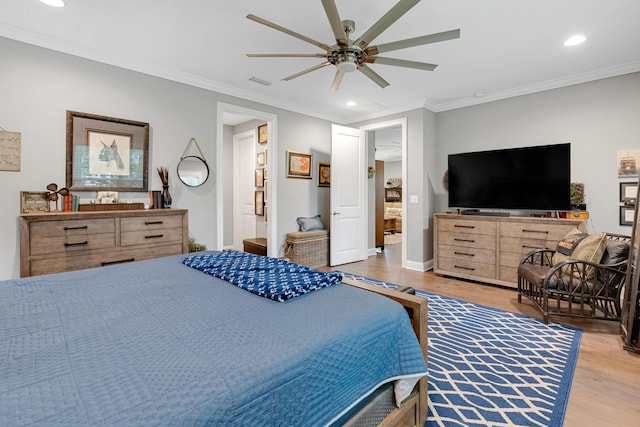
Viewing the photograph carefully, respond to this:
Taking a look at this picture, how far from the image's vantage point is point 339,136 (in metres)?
5.05

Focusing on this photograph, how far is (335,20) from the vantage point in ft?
6.32

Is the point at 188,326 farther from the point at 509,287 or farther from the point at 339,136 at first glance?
the point at 339,136

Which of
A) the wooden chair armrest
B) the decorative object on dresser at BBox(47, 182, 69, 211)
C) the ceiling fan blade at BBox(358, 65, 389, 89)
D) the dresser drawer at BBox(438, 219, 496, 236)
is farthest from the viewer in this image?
the dresser drawer at BBox(438, 219, 496, 236)

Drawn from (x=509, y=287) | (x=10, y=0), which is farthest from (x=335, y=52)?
(x=509, y=287)

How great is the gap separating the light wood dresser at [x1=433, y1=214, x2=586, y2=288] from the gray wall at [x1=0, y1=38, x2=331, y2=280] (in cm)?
317

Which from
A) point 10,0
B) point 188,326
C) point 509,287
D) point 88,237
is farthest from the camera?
point 509,287

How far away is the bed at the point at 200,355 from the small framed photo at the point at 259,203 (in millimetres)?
4351

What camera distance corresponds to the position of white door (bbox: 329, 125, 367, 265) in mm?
5004

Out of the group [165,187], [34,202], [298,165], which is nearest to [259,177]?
[298,165]

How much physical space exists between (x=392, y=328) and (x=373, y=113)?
15.3 feet

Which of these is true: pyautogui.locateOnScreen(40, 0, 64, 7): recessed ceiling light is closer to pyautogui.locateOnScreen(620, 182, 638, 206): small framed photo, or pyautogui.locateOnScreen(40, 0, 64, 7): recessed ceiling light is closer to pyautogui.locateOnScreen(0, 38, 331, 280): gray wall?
pyautogui.locateOnScreen(0, 38, 331, 280): gray wall

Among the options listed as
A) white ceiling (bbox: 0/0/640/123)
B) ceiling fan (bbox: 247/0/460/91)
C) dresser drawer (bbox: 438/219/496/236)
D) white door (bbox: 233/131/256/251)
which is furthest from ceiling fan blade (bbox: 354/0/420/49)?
white door (bbox: 233/131/256/251)

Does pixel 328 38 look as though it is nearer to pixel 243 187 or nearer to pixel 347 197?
pixel 347 197

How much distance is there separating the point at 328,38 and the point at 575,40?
7.68ft
